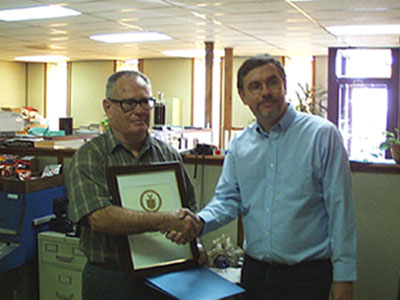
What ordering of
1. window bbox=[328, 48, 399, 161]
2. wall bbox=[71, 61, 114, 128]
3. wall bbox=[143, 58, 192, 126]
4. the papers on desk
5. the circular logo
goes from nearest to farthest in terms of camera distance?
the papers on desk → the circular logo → window bbox=[328, 48, 399, 161] → wall bbox=[143, 58, 192, 126] → wall bbox=[71, 61, 114, 128]

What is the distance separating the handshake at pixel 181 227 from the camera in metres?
1.67

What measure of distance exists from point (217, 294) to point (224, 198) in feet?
1.50

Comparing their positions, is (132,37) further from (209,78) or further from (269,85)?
(269,85)

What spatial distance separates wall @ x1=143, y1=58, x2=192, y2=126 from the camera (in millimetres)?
11805

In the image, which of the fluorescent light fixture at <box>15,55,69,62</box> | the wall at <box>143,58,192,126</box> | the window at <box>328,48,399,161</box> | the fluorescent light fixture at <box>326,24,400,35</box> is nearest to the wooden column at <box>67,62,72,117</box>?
the fluorescent light fixture at <box>15,55,69,62</box>

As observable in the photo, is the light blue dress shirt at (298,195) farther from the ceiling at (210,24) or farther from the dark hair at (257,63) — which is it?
the ceiling at (210,24)

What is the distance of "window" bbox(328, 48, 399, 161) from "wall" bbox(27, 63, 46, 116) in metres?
7.97

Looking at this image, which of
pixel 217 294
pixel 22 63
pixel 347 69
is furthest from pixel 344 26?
pixel 22 63

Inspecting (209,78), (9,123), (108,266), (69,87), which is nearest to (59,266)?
(108,266)

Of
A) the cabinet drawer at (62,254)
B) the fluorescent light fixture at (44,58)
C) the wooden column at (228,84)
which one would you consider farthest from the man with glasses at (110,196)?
the fluorescent light fixture at (44,58)

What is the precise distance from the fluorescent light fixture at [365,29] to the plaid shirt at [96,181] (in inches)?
228

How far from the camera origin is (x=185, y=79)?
11.8 metres

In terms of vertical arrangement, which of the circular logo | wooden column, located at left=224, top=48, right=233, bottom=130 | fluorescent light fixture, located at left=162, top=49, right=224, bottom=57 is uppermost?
fluorescent light fixture, located at left=162, top=49, right=224, bottom=57

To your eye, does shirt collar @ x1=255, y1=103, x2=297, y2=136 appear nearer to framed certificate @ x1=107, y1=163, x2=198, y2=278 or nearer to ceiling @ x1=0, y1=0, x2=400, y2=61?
framed certificate @ x1=107, y1=163, x2=198, y2=278
